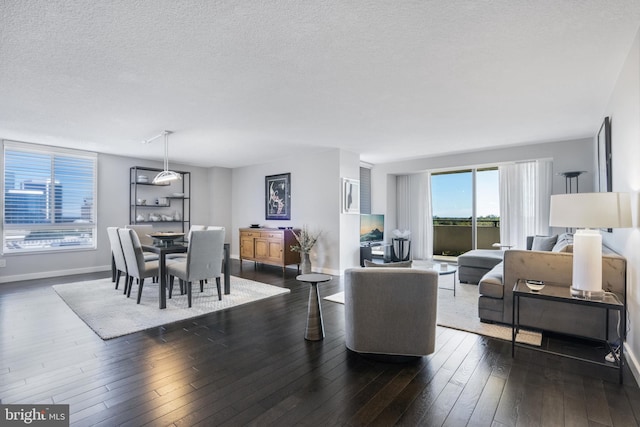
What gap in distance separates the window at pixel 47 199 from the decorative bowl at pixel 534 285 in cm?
731

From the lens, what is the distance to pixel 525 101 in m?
Result: 3.39

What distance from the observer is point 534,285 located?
2.68 meters

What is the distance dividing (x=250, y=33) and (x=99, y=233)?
603 centimetres

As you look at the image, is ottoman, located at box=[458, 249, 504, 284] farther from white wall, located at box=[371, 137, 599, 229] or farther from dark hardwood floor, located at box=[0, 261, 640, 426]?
dark hardwood floor, located at box=[0, 261, 640, 426]

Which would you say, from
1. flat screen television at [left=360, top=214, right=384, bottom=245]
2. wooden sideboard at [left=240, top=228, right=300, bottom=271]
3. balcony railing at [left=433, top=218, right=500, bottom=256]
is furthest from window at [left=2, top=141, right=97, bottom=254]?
balcony railing at [left=433, top=218, right=500, bottom=256]

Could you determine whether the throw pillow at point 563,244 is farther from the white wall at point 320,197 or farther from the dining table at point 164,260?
the dining table at point 164,260

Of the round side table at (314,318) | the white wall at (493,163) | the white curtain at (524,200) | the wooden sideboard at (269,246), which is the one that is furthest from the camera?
the wooden sideboard at (269,246)

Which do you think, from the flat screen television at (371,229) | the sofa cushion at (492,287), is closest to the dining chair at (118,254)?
the flat screen television at (371,229)

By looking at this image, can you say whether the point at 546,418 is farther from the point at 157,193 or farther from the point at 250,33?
the point at 157,193

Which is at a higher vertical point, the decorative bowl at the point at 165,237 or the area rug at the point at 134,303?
the decorative bowl at the point at 165,237

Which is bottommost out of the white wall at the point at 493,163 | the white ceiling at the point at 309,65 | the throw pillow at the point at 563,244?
the throw pillow at the point at 563,244

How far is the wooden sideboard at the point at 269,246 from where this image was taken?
242 inches

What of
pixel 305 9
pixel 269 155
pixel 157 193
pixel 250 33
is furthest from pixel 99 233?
pixel 305 9

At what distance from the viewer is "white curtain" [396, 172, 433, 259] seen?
7.57m
